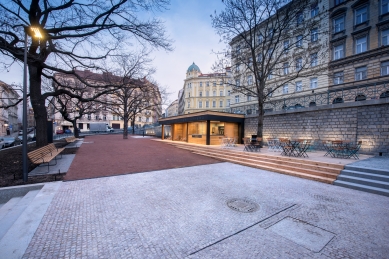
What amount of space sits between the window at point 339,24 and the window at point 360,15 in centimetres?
130

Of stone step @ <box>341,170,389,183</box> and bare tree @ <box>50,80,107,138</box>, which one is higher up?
bare tree @ <box>50,80,107,138</box>

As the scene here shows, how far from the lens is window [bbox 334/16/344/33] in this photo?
20.4 meters

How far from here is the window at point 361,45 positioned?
18519mm

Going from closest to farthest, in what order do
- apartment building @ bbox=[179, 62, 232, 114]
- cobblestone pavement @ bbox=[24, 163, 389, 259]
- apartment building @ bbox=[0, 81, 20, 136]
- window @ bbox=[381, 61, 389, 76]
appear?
cobblestone pavement @ bbox=[24, 163, 389, 259] < apartment building @ bbox=[0, 81, 20, 136] < window @ bbox=[381, 61, 389, 76] < apartment building @ bbox=[179, 62, 232, 114]

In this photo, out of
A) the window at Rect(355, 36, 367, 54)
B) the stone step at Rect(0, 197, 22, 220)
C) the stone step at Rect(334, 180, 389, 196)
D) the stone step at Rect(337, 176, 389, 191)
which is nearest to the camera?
the stone step at Rect(0, 197, 22, 220)

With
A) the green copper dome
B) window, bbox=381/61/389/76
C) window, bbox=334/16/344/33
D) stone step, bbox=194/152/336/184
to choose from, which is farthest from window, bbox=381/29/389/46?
the green copper dome

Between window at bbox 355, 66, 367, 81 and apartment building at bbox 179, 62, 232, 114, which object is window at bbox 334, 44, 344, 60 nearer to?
window at bbox 355, 66, 367, 81

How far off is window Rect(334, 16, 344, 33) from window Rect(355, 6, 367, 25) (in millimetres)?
1296

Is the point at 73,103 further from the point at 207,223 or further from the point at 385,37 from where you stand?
the point at 385,37

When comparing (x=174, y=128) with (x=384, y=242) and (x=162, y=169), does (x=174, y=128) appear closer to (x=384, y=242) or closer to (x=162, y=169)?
(x=162, y=169)

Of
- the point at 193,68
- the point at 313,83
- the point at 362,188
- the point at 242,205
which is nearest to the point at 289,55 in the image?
the point at 313,83

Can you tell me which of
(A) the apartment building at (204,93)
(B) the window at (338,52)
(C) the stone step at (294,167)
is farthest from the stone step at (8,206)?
(A) the apartment building at (204,93)

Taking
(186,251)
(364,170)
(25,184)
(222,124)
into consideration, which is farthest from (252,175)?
(222,124)

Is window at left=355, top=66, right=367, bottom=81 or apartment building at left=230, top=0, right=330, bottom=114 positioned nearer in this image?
apartment building at left=230, top=0, right=330, bottom=114
